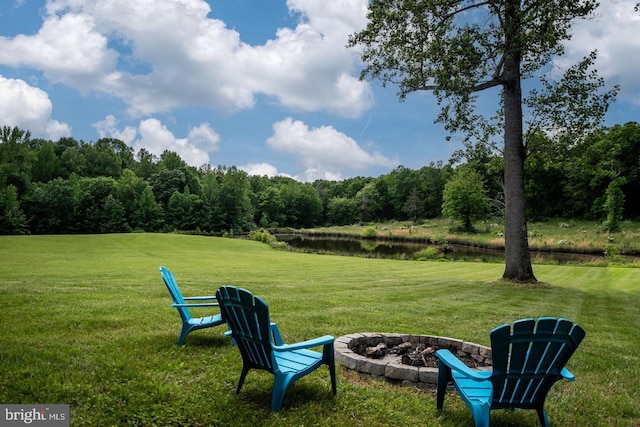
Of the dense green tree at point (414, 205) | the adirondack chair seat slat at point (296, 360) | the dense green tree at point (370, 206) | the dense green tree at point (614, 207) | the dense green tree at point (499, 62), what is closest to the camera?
the adirondack chair seat slat at point (296, 360)

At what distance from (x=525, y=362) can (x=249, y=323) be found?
2338mm

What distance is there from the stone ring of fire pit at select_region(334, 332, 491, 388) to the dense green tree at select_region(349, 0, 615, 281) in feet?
32.5

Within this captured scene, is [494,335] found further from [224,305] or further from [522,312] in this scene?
[522,312]

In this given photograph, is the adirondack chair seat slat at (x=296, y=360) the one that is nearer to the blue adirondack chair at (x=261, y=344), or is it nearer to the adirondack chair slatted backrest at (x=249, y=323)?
the blue adirondack chair at (x=261, y=344)

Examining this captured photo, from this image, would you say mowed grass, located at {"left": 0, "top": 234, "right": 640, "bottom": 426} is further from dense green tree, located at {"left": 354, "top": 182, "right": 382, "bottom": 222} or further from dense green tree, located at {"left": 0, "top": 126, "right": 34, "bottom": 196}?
dense green tree, located at {"left": 354, "top": 182, "right": 382, "bottom": 222}

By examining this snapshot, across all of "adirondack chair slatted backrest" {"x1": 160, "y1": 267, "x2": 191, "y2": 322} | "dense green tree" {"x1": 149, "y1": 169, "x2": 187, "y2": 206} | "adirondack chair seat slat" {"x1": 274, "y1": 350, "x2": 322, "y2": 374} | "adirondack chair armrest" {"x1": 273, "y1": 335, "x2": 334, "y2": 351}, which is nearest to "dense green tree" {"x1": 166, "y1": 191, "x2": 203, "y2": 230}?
"dense green tree" {"x1": 149, "y1": 169, "x2": 187, "y2": 206}

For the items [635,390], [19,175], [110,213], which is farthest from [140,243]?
[635,390]

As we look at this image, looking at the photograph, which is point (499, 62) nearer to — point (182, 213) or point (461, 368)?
point (461, 368)

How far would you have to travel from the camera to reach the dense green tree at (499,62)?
515 inches

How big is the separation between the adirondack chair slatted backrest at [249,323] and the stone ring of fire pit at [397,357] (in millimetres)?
1465

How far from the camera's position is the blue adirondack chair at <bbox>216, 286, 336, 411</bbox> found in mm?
3660

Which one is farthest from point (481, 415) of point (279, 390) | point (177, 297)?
point (177, 297)

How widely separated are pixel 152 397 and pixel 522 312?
29.0 feet

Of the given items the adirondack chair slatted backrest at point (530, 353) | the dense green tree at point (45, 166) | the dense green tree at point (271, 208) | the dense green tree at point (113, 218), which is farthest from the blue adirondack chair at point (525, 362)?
the dense green tree at point (271, 208)
